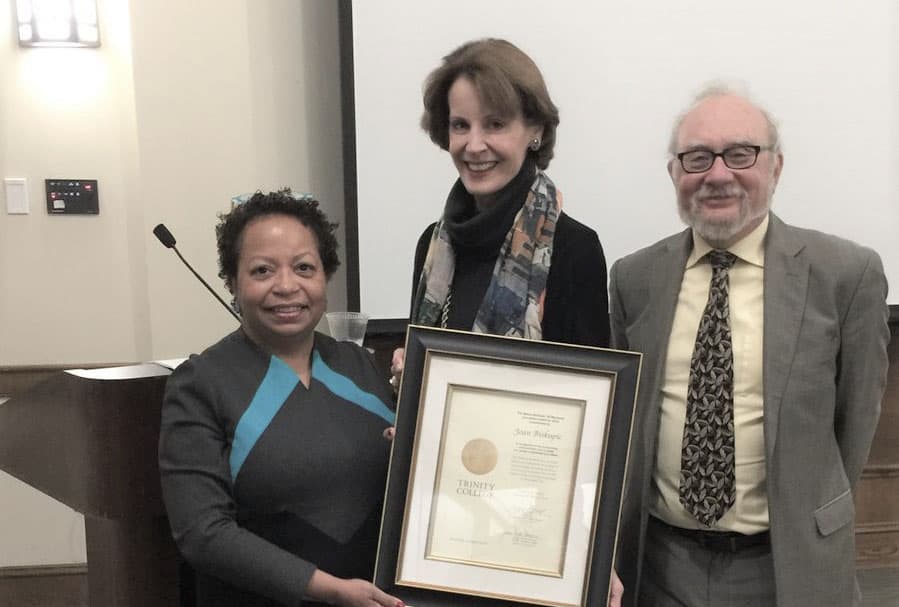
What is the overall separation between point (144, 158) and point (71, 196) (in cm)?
34

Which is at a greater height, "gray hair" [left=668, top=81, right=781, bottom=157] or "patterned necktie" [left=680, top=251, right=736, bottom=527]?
"gray hair" [left=668, top=81, right=781, bottom=157]

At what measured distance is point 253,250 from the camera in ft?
3.99

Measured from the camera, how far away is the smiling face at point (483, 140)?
1.35 meters

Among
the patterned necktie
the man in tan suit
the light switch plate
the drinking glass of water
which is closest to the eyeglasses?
the man in tan suit

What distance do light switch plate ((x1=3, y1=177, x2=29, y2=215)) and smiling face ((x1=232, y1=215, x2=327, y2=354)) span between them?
2005mm

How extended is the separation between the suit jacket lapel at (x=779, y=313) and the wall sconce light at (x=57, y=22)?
2409mm

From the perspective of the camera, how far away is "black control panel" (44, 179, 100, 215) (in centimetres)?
283

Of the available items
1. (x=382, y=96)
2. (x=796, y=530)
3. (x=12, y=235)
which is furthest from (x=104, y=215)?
(x=796, y=530)

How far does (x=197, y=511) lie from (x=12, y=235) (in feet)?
7.18

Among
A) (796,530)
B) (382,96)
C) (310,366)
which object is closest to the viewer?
(310,366)

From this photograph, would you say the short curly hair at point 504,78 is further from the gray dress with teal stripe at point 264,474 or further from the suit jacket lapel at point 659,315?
the gray dress with teal stripe at point 264,474

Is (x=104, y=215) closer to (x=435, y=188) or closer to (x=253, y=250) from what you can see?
(x=435, y=188)

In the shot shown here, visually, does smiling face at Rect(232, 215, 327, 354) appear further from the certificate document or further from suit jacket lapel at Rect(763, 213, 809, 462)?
suit jacket lapel at Rect(763, 213, 809, 462)

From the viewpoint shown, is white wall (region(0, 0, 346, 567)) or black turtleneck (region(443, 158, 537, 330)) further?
white wall (region(0, 0, 346, 567))
